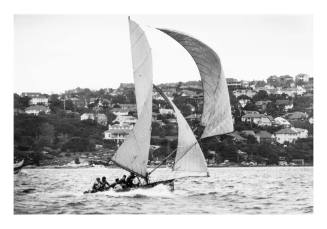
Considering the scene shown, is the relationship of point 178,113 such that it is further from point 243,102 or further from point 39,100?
Answer: point 39,100

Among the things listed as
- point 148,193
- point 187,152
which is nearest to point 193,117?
point 187,152

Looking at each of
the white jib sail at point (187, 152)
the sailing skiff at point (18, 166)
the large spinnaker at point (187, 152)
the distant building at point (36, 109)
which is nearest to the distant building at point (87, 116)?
the distant building at point (36, 109)

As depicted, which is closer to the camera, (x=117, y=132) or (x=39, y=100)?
(x=39, y=100)

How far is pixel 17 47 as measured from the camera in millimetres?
22375

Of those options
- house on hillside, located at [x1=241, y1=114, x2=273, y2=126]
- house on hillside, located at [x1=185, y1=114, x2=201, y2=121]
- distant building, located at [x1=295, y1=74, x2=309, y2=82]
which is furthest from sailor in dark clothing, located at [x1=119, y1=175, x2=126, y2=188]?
distant building, located at [x1=295, y1=74, x2=309, y2=82]

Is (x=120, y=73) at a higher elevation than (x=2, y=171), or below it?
higher

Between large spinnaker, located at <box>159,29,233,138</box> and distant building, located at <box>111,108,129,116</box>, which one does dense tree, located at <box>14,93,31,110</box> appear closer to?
distant building, located at <box>111,108,129,116</box>

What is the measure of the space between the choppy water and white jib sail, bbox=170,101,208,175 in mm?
676

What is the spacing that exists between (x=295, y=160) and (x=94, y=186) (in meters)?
5.85

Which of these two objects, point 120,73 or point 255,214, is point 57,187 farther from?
point 255,214

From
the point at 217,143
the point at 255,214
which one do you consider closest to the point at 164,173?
the point at 217,143

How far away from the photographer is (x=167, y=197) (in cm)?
2236

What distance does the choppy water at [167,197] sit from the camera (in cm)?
2127

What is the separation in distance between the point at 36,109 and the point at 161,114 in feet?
12.2
